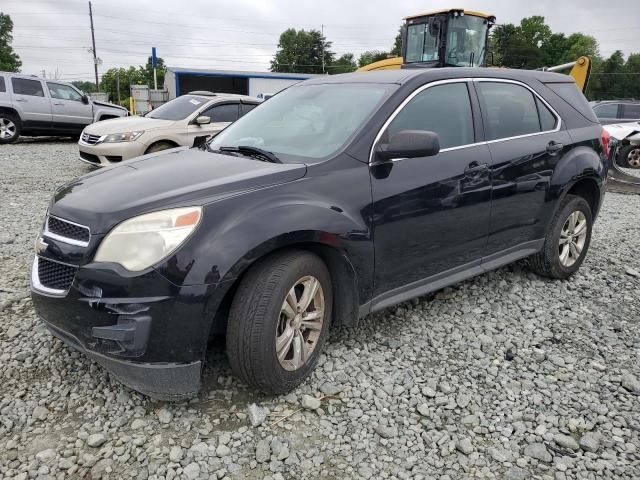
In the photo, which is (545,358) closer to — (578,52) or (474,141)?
(474,141)

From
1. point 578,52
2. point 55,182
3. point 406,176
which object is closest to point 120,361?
point 406,176

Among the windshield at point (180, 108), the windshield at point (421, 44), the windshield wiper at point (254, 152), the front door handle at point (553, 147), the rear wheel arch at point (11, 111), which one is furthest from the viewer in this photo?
the rear wheel arch at point (11, 111)

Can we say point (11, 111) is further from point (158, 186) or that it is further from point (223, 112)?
point (158, 186)

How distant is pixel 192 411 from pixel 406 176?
1.78 meters

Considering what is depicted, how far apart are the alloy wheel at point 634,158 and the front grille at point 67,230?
13.0m

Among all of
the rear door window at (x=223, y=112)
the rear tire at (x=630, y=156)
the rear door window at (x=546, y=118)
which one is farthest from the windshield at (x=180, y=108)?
the rear tire at (x=630, y=156)

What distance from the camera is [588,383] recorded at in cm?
305

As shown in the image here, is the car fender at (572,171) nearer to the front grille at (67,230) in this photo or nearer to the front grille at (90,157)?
the front grille at (67,230)

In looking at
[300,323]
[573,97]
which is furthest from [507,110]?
[300,323]

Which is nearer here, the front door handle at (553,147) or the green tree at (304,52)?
the front door handle at (553,147)

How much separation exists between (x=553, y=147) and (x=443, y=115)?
1.18 meters

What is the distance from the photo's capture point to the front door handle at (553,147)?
13.5 ft

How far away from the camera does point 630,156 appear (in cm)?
1235

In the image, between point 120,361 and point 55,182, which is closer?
point 120,361
